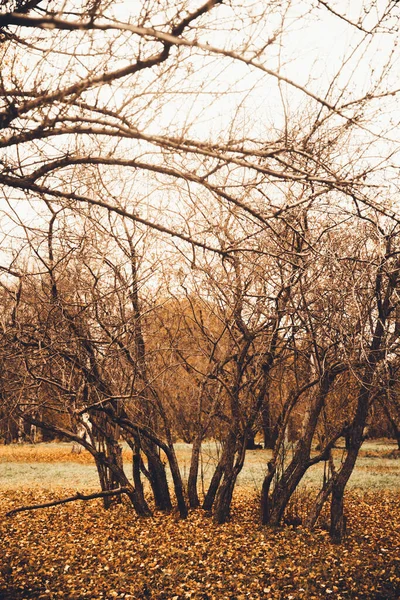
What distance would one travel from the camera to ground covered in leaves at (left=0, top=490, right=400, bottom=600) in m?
6.20

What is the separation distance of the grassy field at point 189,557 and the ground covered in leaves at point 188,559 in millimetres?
14

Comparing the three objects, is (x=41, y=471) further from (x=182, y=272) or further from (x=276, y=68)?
(x=276, y=68)

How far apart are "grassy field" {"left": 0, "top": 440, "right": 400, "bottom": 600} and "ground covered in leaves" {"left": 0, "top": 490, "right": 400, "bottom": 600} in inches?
0.5

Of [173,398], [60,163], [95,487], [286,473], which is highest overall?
[60,163]

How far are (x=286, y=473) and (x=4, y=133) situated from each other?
6543 millimetres

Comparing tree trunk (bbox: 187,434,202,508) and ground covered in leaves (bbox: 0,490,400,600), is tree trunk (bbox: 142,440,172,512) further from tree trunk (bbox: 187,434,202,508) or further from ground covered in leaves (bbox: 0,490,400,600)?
ground covered in leaves (bbox: 0,490,400,600)

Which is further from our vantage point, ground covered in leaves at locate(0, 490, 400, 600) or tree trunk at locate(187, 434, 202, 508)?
tree trunk at locate(187, 434, 202, 508)

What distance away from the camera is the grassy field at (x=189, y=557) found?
620 centimetres

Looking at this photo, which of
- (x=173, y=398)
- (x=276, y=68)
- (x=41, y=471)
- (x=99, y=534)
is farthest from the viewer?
(x=41, y=471)

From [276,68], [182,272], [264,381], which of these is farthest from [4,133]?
[264,381]

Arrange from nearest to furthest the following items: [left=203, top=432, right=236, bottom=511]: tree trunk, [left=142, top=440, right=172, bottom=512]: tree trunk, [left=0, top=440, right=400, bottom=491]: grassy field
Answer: [left=203, top=432, right=236, bottom=511]: tree trunk < [left=142, top=440, right=172, bottom=512]: tree trunk < [left=0, top=440, right=400, bottom=491]: grassy field

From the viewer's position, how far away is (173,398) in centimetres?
1162

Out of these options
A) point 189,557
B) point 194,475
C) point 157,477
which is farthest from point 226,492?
point 189,557

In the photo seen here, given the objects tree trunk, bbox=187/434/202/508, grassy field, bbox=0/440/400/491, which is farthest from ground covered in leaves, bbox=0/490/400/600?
grassy field, bbox=0/440/400/491
